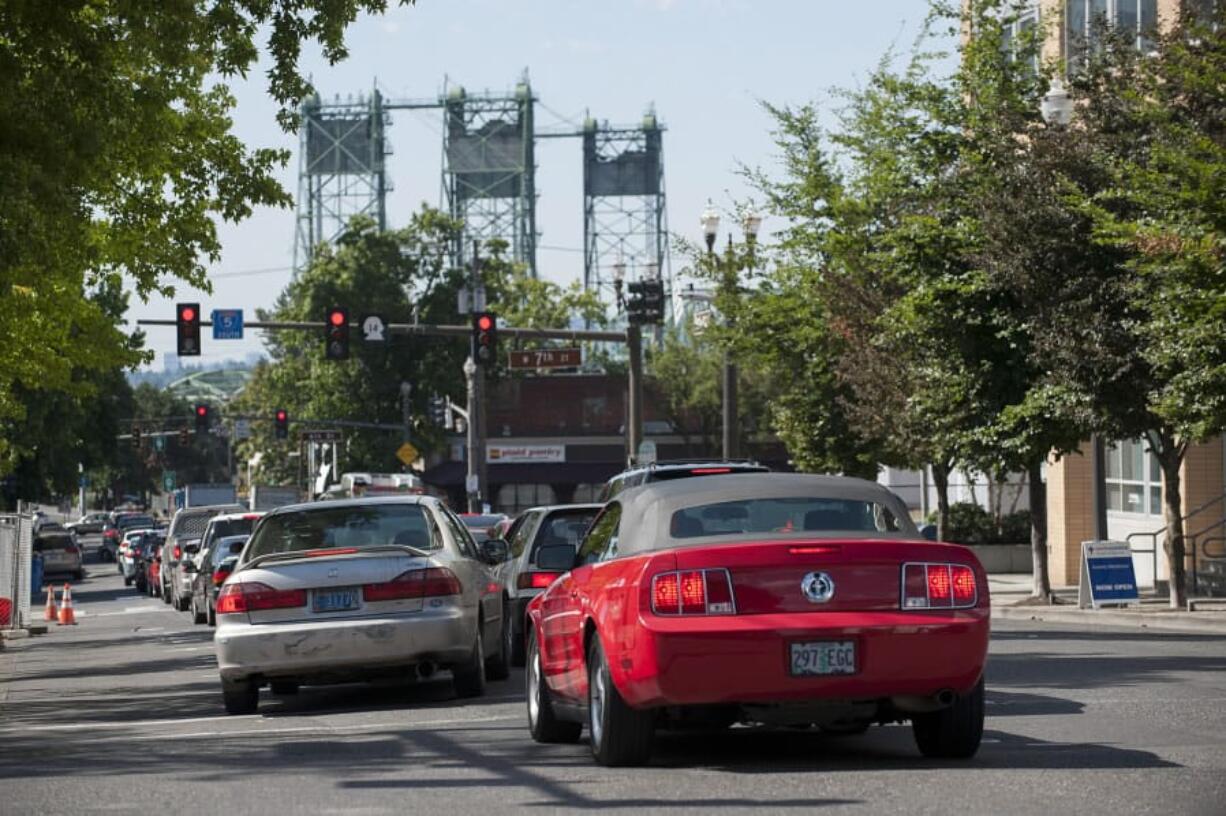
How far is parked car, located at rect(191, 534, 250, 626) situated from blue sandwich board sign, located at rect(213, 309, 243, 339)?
37.4ft

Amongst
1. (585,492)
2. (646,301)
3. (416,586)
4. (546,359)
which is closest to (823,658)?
(416,586)

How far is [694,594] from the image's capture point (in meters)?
10.6

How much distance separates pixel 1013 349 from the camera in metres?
32.3

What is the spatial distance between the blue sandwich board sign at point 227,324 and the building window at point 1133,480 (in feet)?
64.7

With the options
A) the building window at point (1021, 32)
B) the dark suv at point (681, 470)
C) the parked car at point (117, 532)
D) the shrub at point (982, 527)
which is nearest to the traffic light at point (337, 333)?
the shrub at point (982, 527)

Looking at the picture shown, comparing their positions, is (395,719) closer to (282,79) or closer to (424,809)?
(424,809)

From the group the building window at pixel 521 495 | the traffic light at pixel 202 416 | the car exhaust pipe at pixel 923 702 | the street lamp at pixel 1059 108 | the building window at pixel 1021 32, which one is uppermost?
the building window at pixel 1021 32

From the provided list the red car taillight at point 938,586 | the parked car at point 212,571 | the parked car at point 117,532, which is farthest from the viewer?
the parked car at point 117,532

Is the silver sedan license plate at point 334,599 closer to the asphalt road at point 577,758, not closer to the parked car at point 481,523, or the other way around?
the asphalt road at point 577,758

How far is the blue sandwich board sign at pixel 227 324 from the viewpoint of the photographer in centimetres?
4822

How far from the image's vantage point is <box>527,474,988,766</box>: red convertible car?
34.2 ft

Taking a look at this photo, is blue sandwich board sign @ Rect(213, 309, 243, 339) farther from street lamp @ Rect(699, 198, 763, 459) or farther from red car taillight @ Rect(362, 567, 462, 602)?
red car taillight @ Rect(362, 567, 462, 602)

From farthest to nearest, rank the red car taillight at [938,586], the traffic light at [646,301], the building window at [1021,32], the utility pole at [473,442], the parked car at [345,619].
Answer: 1. the utility pole at [473,442]
2. the traffic light at [646,301]
3. the building window at [1021,32]
4. the parked car at [345,619]
5. the red car taillight at [938,586]

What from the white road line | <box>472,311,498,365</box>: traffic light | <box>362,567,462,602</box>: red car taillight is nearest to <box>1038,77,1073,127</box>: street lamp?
<box>472,311,498,365</box>: traffic light
